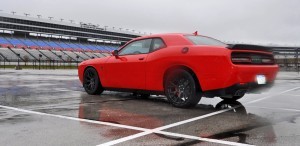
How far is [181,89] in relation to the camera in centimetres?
635

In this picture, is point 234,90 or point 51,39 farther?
point 51,39

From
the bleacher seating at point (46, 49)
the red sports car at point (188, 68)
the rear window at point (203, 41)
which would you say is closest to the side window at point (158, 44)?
the red sports car at point (188, 68)

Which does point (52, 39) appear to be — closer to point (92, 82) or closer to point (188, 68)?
point (92, 82)

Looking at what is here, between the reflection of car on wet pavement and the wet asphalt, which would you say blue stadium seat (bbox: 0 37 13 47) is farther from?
the reflection of car on wet pavement

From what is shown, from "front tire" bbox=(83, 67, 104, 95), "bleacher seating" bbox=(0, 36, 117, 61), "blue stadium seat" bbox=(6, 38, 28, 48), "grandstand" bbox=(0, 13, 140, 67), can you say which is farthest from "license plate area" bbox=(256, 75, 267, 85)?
"blue stadium seat" bbox=(6, 38, 28, 48)

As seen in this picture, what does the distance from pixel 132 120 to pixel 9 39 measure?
78638 millimetres

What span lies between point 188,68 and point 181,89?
15.9 inches

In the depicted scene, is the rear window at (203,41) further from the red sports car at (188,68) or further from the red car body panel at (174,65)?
the red car body panel at (174,65)

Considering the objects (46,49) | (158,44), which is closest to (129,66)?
(158,44)

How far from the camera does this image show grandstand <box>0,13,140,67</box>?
71.2 metres

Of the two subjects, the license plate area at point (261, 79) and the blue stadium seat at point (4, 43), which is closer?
the license plate area at point (261, 79)

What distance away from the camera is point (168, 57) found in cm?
651

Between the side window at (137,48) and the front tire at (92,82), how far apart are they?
1039 mm

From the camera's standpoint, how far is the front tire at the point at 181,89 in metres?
6.13
